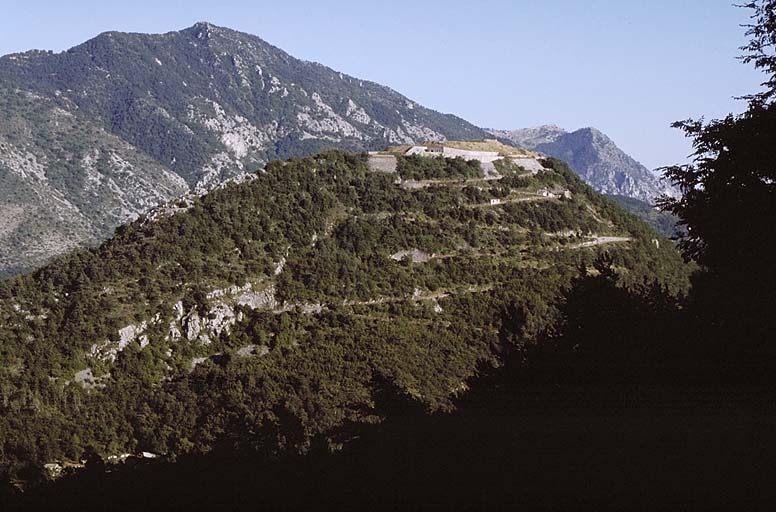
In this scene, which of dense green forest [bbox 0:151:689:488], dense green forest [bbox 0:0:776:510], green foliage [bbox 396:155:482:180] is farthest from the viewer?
green foliage [bbox 396:155:482:180]

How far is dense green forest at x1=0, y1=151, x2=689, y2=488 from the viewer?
43.9 meters

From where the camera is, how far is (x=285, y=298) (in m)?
58.5

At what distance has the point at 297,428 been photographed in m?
13.8

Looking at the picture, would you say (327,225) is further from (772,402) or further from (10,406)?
(772,402)

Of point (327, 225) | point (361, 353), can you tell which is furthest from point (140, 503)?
point (327, 225)

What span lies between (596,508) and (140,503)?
16.6ft

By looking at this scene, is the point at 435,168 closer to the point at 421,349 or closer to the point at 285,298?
the point at 285,298

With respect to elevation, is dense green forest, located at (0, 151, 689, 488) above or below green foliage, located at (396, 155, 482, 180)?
below

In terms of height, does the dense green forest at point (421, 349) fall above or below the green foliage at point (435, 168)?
below

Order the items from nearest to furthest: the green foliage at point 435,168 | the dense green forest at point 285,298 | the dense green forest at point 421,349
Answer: the dense green forest at point 421,349, the dense green forest at point 285,298, the green foliage at point 435,168

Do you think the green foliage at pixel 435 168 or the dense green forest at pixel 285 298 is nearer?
the dense green forest at pixel 285 298

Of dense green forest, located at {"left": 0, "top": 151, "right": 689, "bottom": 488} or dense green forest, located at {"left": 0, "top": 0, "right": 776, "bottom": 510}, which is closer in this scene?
dense green forest, located at {"left": 0, "top": 0, "right": 776, "bottom": 510}

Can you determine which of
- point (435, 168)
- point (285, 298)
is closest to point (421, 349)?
point (285, 298)

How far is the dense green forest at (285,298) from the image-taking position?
1729 inches
